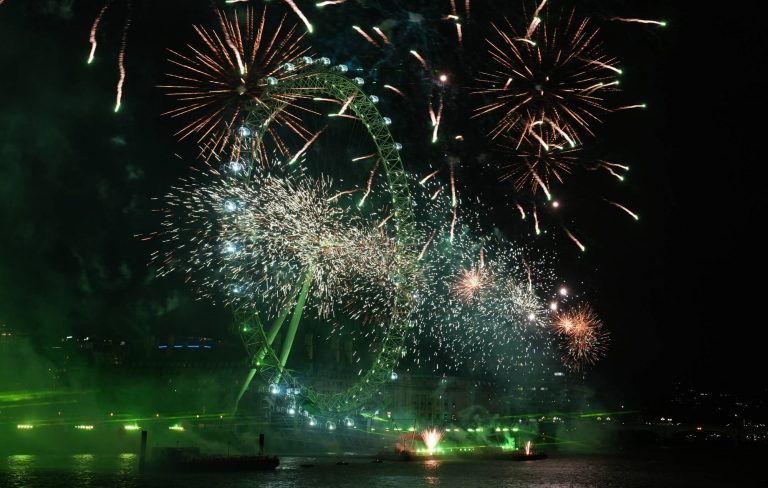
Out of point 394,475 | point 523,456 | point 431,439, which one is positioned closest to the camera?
point 394,475

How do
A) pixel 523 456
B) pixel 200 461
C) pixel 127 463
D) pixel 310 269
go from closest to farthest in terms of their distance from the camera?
pixel 310 269 → pixel 200 461 → pixel 127 463 → pixel 523 456

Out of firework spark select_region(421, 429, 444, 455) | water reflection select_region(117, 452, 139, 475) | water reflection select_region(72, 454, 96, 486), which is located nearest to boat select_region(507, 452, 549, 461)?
firework spark select_region(421, 429, 444, 455)

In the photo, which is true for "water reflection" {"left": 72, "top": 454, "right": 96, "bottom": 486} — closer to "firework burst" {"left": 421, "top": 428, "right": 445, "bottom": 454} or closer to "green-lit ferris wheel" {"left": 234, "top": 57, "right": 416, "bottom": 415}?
"green-lit ferris wheel" {"left": 234, "top": 57, "right": 416, "bottom": 415}

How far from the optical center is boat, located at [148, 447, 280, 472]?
40.8 m

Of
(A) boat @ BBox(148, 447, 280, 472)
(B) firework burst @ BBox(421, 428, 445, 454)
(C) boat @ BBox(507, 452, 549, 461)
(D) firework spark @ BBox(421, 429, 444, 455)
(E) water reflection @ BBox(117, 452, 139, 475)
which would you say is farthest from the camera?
(C) boat @ BBox(507, 452, 549, 461)

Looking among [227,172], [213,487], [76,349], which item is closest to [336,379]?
[76,349]

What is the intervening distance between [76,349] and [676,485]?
4385 cm

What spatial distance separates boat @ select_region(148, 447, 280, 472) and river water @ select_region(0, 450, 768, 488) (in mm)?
1057

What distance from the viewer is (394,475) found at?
42594 millimetres

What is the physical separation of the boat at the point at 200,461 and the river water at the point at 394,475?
1057 mm

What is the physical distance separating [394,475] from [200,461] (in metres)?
10.4

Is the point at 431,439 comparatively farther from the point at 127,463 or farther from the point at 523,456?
the point at 127,463

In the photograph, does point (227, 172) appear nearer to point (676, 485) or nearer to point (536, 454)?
point (676, 485)

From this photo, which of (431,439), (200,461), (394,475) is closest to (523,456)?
(431,439)
